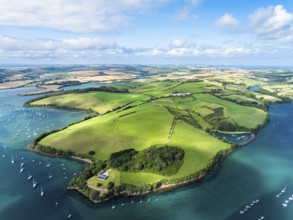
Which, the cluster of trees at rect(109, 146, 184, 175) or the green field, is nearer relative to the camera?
the green field

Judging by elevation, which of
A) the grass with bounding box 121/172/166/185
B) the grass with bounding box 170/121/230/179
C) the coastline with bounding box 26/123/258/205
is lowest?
the coastline with bounding box 26/123/258/205

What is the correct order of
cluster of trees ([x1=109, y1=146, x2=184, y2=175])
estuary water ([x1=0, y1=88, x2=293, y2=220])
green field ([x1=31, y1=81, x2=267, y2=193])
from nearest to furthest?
estuary water ([x1=0, y1=88, x2=293, y2=220])
green field ([x1=31, y1=81, x2=267, y2=193])
cluster of trees ([x1=109, y1=146, x2=184, y2=175])

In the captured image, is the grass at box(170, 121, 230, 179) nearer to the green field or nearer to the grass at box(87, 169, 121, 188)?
the green field

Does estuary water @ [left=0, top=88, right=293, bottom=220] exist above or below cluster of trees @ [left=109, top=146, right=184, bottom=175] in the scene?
below

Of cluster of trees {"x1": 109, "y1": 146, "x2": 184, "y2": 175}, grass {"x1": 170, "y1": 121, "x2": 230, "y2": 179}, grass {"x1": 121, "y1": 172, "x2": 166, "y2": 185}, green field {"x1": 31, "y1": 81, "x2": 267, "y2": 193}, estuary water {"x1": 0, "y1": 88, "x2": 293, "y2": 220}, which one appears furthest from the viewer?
grass {"x1": 170, "y1": 121, "x2": 230, "y2": 179}

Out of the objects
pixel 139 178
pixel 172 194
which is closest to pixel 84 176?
pixel 139 178

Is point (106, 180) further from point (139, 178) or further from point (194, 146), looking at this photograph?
point (194, 146)

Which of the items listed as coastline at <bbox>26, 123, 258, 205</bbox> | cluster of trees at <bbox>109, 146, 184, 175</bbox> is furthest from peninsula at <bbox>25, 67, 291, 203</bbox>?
coastline at <bbox>26, 123, 258, 205</bbox>

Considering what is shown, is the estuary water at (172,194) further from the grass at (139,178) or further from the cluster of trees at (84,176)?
the grass at (139,178)
